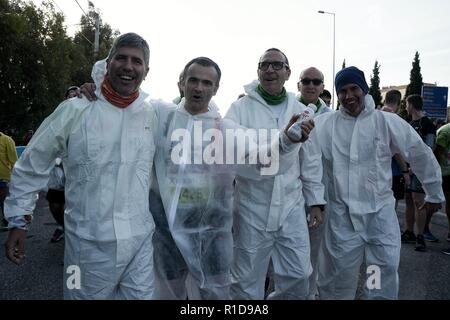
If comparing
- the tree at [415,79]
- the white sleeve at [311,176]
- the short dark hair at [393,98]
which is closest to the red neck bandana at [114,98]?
the white sleeve at [311,176]

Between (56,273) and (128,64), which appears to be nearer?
(128,64)

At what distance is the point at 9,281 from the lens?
13.6ft

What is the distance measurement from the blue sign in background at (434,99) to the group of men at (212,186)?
Result: 12.5m

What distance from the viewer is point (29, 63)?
607 inches

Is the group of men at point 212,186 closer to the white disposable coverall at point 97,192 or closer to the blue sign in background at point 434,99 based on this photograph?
the white disposable coverall at point 97,192

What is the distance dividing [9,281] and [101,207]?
8.24ft

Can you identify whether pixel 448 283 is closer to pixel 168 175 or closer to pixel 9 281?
pixel 168 175

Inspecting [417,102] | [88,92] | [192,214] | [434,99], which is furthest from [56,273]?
[434,99]

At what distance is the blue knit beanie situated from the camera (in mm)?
3219

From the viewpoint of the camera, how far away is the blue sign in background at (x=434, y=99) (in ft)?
47.0

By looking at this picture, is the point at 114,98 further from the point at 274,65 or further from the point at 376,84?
the point at 376,84

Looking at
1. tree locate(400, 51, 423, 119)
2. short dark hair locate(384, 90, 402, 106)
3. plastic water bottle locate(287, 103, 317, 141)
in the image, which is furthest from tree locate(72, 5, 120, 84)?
tree locate(400, 51, 423, 119)

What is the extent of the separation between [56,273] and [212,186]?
8.18 feet
